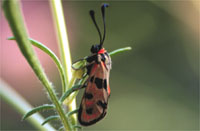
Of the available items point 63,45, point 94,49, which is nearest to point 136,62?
point 94,49

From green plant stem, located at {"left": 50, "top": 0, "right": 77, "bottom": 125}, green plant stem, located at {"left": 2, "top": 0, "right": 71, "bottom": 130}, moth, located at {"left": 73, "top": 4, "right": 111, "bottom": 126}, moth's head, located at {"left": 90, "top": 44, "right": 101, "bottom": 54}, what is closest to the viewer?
green plant stem, located at {"left": 2, "top": 0, "right": 71, "bottom": 130}

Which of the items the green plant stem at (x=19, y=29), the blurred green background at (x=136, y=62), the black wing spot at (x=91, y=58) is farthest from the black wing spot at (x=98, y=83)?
the blurred green background at (x=136, y=62)

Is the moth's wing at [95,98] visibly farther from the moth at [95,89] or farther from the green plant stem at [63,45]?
the green plant stem at [63,45]

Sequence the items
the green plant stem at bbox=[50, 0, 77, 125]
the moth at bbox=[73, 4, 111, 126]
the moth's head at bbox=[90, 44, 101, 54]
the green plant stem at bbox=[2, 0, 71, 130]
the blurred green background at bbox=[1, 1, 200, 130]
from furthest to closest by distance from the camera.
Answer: the blurred green background at bbox=[1, 1, 200, 130]
the moth's head at bbox=[90, 44, 101, 54]
the moth at bbox=[73, 4, 111, 126]
the green plant stem at bbox=[50, 0, 77, 125]
the green plant stem at bbox=[2, 0, 71, 130]

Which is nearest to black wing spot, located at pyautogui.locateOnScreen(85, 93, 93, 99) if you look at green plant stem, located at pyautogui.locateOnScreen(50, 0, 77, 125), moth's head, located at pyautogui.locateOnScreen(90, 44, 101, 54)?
green plant stem, located at pyautogui.locateOnScreen(50, 0, 77, 125)

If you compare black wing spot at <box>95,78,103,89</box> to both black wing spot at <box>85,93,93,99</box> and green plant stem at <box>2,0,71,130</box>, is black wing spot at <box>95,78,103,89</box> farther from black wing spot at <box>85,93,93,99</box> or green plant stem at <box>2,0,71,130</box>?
green plant stem at <box>2,0,71,130</box>

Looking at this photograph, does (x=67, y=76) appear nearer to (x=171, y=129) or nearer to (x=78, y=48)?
(x=171, y=129)

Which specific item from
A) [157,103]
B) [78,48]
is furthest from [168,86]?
[78,48]

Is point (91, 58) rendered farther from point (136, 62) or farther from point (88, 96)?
point (136, 62)
